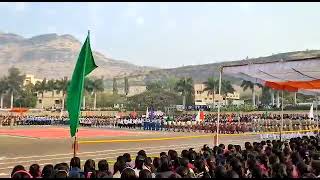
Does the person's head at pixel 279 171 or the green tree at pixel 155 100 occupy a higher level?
the green tree at pixel 155 100

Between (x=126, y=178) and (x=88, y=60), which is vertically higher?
(x=88, y=60)

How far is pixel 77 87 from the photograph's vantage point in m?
9.88

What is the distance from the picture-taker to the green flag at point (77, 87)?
976 cm

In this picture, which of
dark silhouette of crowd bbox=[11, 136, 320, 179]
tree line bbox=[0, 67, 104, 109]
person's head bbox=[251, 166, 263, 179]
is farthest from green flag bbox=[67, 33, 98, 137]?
tree line bbox=[0, 67, 104, 109]

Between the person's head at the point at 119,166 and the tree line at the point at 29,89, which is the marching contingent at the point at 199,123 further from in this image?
the tree line at the point at 29,89

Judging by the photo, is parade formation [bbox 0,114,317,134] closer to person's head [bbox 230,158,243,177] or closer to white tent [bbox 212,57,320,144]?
white tent [bbox 212,57,320,144]

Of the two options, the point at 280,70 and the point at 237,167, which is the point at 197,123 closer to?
the point at 280,70

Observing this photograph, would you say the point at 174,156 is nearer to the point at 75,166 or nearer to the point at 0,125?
the point at 75,166

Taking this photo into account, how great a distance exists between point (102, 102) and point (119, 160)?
132 meters

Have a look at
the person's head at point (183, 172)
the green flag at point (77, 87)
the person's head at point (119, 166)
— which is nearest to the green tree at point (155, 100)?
the green flag at point (77, 87)

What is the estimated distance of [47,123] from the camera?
5859 centimetres

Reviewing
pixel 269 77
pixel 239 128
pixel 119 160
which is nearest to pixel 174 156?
pixel 119 160

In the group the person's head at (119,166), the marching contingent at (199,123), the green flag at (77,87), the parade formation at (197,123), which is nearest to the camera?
the person's head at (119,166)

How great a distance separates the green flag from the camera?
9.76m
